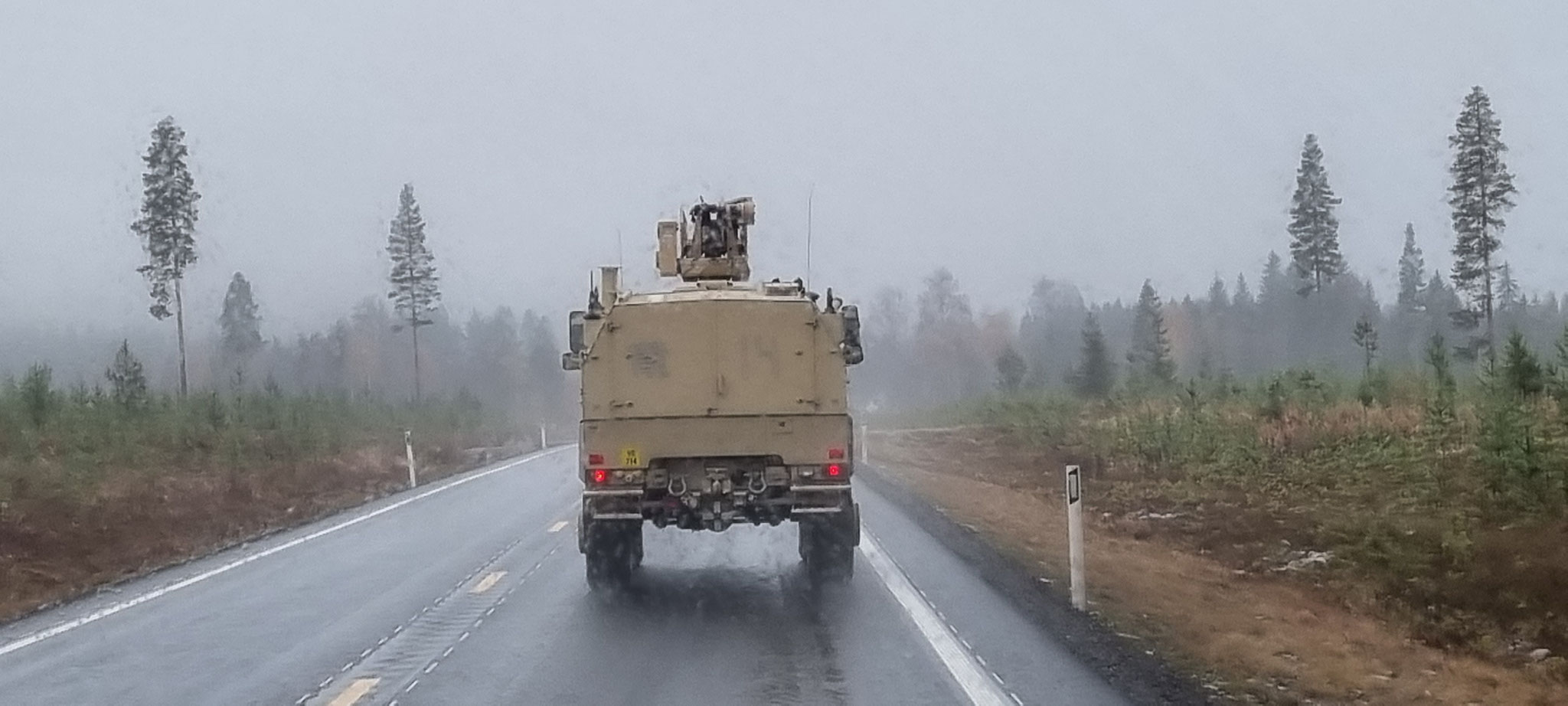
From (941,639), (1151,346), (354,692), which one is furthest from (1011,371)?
(354,692)

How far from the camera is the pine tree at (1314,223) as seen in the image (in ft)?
240

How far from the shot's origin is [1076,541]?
1182 centimetres

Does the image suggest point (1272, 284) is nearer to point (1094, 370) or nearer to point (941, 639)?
point (1094, 370)

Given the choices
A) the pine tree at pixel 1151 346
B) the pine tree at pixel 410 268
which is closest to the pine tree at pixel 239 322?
the pine tree at pixel 410 268

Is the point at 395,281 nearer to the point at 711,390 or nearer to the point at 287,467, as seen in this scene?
the point at 287,467

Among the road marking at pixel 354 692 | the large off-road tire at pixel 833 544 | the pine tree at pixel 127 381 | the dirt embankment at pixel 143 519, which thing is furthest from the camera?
the pine tree at pixel 127 381

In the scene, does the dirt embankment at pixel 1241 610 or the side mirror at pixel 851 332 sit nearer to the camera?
the dirt embankment at pixel 1241 610

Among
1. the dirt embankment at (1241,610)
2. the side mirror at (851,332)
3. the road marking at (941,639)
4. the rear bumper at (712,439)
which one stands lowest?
the dirt embankment at (1241,610)

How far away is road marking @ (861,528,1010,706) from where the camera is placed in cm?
848

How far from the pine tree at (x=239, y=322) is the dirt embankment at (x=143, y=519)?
302 ft

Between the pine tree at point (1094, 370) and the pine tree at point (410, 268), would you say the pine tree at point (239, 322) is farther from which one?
the pine tree at point (1094, 370)

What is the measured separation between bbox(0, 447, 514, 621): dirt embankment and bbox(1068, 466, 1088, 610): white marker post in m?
9.04

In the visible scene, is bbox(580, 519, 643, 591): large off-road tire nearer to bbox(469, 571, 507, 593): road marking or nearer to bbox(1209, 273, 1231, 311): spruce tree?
bbox(469, 571, 507, 593): road marking

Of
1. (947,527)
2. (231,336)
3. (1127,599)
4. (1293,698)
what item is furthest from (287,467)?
(231,336)
